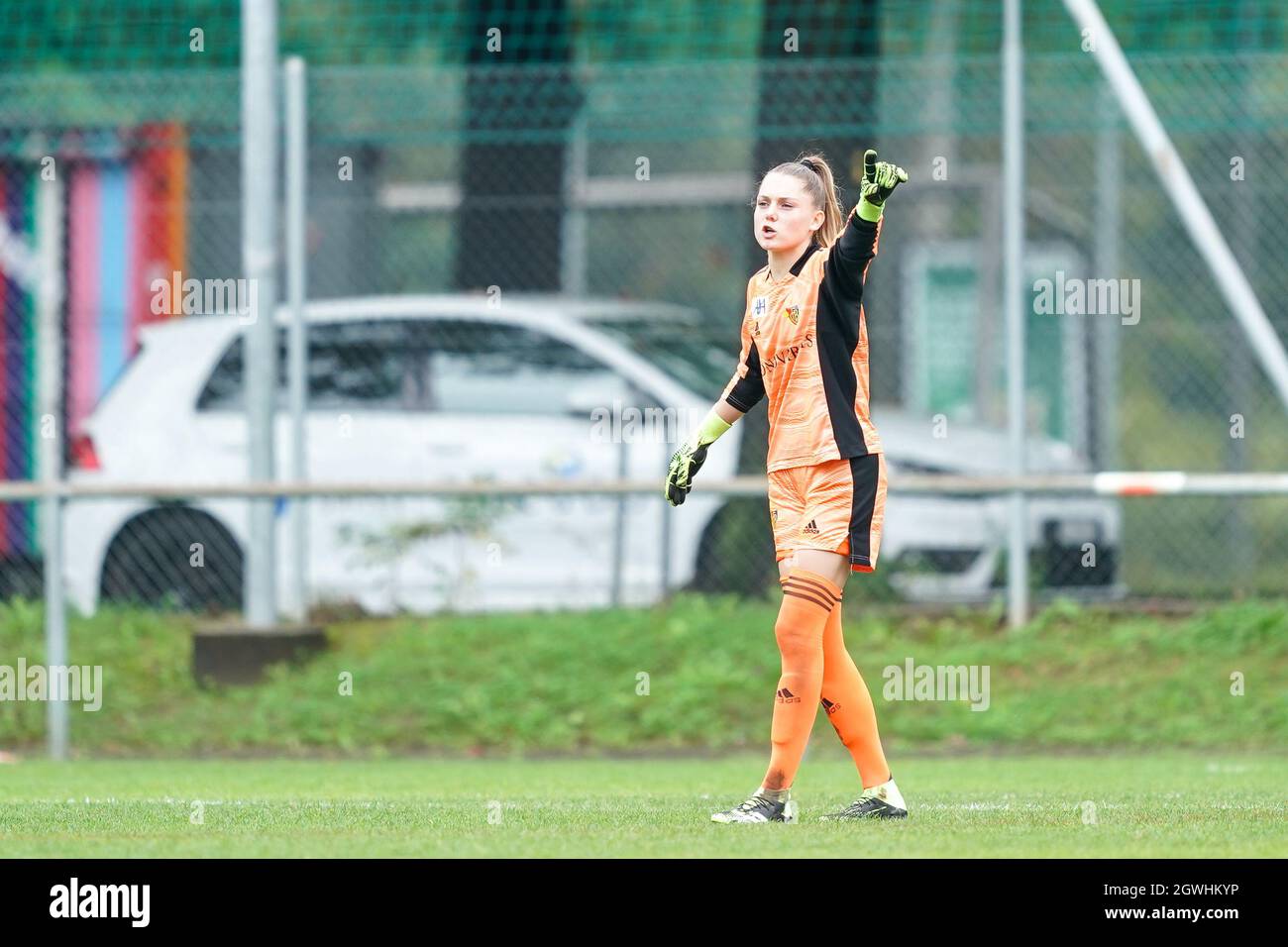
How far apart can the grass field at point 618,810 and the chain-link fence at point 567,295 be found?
209cm

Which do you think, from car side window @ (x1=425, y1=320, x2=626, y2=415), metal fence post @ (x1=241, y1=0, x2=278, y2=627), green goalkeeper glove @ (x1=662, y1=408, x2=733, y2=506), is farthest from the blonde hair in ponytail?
car side window @ (x1=425, y1=320, x2=626, y2=415)

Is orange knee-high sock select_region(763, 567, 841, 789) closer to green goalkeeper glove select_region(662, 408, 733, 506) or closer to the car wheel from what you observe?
green goalkeeper glove select_region(662, 408, 733, 506)

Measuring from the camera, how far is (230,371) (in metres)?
12.3

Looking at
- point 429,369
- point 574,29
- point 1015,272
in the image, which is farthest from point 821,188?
point 574,29

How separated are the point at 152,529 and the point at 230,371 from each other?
104cm

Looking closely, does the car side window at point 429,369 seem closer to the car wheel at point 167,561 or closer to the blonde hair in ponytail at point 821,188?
the car wheel at point 167,561

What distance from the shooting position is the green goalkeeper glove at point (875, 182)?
5.69 metres

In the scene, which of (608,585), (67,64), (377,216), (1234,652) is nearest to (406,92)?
(377,216)

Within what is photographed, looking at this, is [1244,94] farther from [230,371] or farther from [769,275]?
[769,275]

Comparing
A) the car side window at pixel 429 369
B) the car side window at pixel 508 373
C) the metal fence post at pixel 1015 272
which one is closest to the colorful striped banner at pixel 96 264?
the car side window at pixel 429 369

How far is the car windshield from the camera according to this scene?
39.0 feet

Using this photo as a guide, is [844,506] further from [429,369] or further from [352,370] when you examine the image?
[352,370]

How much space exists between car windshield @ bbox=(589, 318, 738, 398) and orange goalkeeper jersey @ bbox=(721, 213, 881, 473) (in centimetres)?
554

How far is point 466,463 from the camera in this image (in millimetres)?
11938
